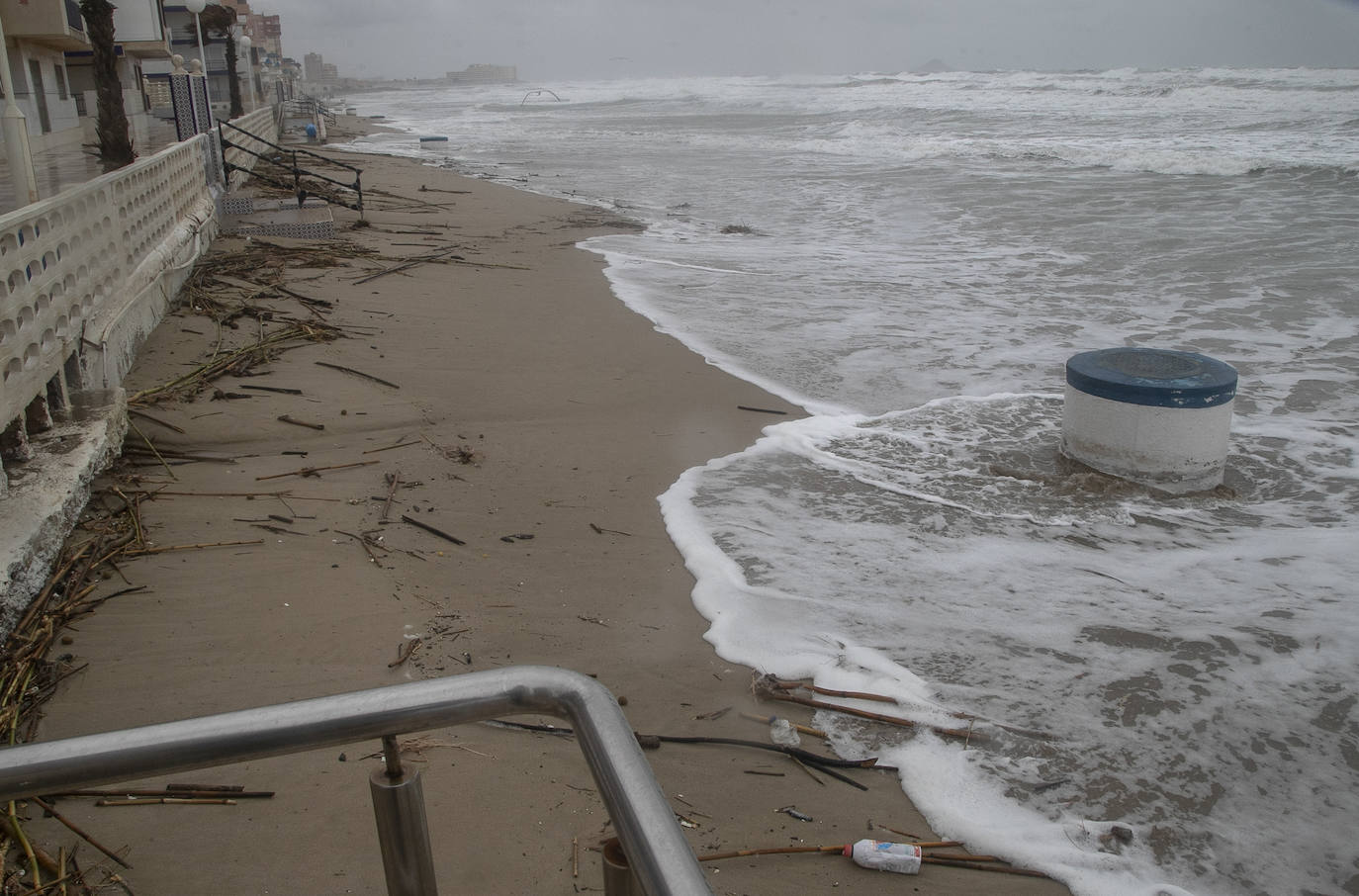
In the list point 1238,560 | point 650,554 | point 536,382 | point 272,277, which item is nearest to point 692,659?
point 650,554

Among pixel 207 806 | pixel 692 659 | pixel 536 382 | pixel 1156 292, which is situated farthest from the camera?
pixel 1156 292

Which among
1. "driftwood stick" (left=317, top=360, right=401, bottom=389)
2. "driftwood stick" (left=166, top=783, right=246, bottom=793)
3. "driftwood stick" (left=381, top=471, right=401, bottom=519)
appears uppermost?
"driftwood stick" (left=317, top=360, right=401, bottom=389)

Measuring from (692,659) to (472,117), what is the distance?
211ft

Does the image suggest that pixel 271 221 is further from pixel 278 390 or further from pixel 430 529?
pixel 430 529

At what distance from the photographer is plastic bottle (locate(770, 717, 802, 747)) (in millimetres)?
3607

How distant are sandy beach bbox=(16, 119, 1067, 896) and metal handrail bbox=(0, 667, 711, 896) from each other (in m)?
1.95

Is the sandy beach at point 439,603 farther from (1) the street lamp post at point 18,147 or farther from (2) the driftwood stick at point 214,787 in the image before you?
(1) the street lamp post at point 18,147

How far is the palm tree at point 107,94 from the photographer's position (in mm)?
14344

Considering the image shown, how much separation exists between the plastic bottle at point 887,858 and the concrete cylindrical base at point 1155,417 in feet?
12.8

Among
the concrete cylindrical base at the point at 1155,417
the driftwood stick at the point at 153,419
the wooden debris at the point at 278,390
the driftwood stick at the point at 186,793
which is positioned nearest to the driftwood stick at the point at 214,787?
the driftwood stick at the point at 186,793

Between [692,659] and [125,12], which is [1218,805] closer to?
[692,659]

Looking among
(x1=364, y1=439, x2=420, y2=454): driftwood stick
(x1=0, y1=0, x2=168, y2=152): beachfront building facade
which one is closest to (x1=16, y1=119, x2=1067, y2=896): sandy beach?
(x1=364, y1=439, x2=420, y2=454): driftwood stick

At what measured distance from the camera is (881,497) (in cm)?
600

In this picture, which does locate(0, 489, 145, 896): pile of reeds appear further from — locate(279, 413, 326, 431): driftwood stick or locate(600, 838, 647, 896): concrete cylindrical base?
locate(600, 838, 647, 896): concrete cylindrical base
